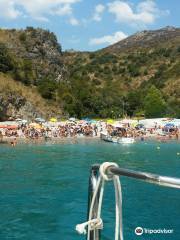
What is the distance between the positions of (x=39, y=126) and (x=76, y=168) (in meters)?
35.9

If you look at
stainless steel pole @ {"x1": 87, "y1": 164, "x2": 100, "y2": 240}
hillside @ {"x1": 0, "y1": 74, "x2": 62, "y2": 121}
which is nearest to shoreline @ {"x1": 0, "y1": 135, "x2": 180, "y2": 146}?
hillside @ {"x1": 0, "y1": 74, "x2": 62, "y2": 121}

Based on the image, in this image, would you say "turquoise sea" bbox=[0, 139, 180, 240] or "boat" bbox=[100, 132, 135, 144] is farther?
"boat" bbox=[100, 132, 135, 144]

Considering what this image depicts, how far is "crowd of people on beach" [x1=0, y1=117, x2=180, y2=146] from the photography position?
66.6 metres

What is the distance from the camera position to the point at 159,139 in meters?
69.8

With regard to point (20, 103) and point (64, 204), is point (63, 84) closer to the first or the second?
point (20, 103)

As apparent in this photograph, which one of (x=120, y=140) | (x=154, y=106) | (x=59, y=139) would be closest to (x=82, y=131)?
(x=59, y=139)

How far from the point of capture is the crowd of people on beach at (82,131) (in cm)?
6656

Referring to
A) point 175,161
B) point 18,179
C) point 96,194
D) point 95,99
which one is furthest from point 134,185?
point 95,99

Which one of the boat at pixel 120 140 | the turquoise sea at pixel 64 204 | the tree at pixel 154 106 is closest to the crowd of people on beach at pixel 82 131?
the boat at pixel 120 140

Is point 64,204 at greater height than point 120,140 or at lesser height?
lesser

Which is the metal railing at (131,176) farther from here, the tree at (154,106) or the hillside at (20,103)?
the tree at (154,106)

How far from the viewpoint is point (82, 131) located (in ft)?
237

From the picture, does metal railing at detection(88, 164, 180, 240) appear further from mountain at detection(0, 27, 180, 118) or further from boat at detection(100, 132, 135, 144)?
mountain at detection(0, 27, 180, 118)

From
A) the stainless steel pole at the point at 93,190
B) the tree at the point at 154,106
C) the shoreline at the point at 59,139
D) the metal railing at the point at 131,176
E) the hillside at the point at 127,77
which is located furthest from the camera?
the hillside at the point at 127,77
